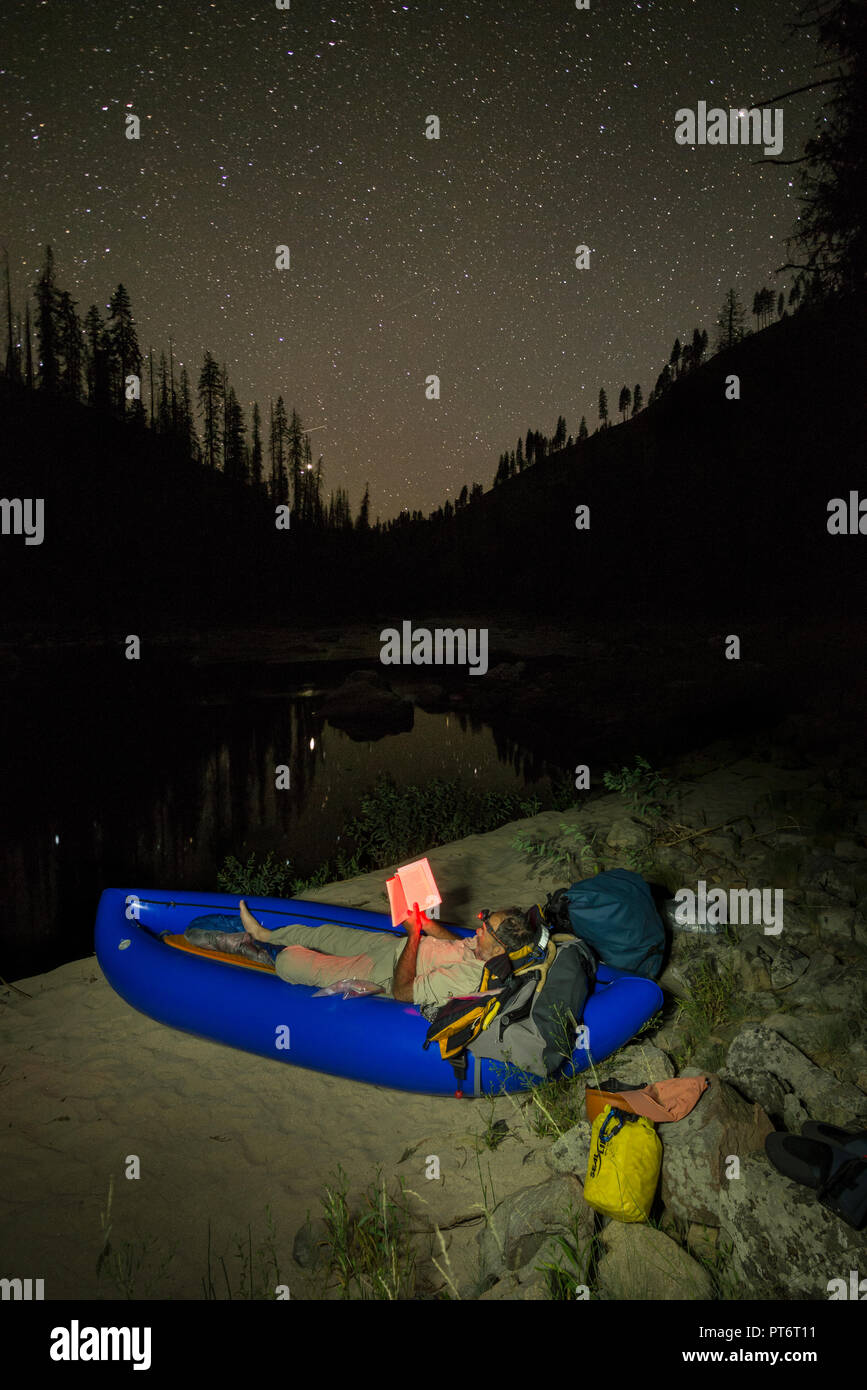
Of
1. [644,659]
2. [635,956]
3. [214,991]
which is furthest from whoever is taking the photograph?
[644,659]

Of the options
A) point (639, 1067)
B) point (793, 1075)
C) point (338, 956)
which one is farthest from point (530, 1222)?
point (338, 956)

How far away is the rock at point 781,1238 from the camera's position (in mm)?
2332

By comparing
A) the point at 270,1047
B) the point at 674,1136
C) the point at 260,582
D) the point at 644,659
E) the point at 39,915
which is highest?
the point at 260,582

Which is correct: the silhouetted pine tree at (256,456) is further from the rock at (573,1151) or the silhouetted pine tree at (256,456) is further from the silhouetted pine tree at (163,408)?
the rock at (573,1151)

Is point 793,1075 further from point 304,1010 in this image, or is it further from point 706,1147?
point 304,1010

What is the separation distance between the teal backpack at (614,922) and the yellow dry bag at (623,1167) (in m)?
1.42

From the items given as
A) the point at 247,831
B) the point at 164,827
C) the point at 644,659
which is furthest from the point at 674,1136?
the point at 644,659

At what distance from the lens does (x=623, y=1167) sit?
274 centimetres

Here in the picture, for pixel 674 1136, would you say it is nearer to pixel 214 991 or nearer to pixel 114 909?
pixel 214 991

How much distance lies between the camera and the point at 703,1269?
2529 mm

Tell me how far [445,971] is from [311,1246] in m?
1.47

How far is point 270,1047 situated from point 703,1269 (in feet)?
8.96

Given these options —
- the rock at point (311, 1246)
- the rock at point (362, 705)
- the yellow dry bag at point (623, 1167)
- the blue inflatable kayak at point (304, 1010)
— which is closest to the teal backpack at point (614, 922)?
the blue inflatable kayak at point (304, 1010)

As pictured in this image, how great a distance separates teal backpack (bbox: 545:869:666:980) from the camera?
431 cm
